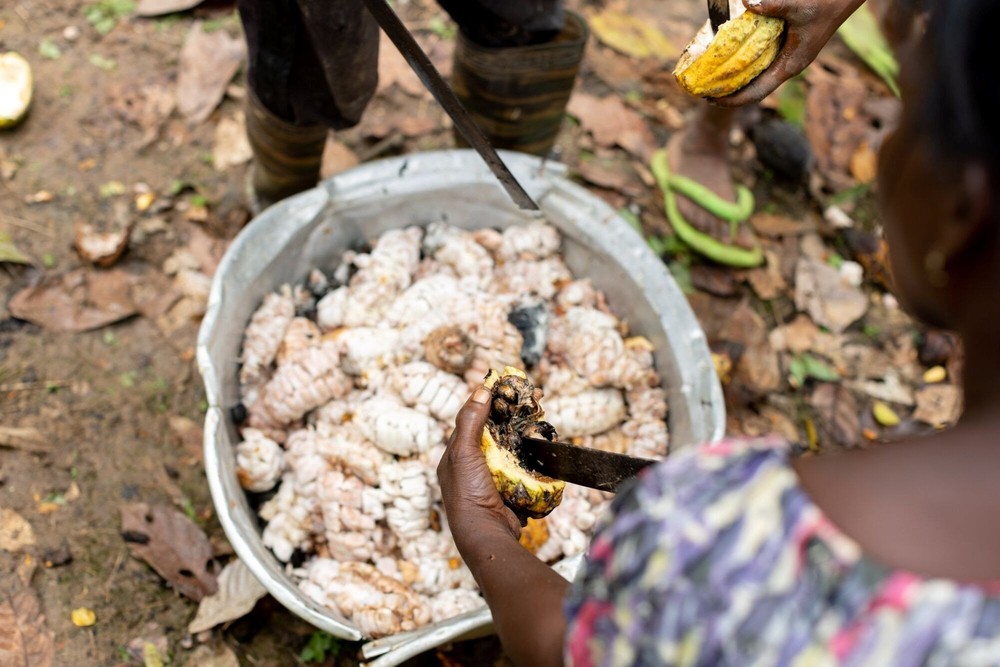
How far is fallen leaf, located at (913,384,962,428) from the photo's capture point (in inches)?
119

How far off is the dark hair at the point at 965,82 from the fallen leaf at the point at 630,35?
3.30m

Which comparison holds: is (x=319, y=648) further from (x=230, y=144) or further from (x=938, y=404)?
(x=938, y=404)

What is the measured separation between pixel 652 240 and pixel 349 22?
1622mm

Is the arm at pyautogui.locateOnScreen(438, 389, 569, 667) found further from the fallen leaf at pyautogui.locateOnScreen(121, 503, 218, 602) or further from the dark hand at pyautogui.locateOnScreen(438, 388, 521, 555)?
the fallen leaf at pyautogui.locateOnScreen(121, 503, 218, 602)

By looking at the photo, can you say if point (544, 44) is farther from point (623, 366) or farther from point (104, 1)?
point (104, 1)

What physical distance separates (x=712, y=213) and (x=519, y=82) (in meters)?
1.08

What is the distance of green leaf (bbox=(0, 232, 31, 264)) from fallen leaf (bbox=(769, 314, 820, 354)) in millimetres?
2802

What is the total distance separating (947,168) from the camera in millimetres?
826

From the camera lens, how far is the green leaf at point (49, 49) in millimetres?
3328

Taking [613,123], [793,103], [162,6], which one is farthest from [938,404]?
[162,6]

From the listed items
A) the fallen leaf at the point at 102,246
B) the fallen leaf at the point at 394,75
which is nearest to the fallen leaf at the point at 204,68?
the fallen leaf at the point at 394,75

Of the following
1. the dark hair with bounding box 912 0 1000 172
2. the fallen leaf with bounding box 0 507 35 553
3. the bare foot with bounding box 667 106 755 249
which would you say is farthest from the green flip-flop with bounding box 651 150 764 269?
the fallen leaf with bounding box 0 507 35 553

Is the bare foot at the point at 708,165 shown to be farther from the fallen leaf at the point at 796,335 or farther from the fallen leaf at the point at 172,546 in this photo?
the fallen leaf at the point at 172,546

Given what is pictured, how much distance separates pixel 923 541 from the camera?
804 mm
